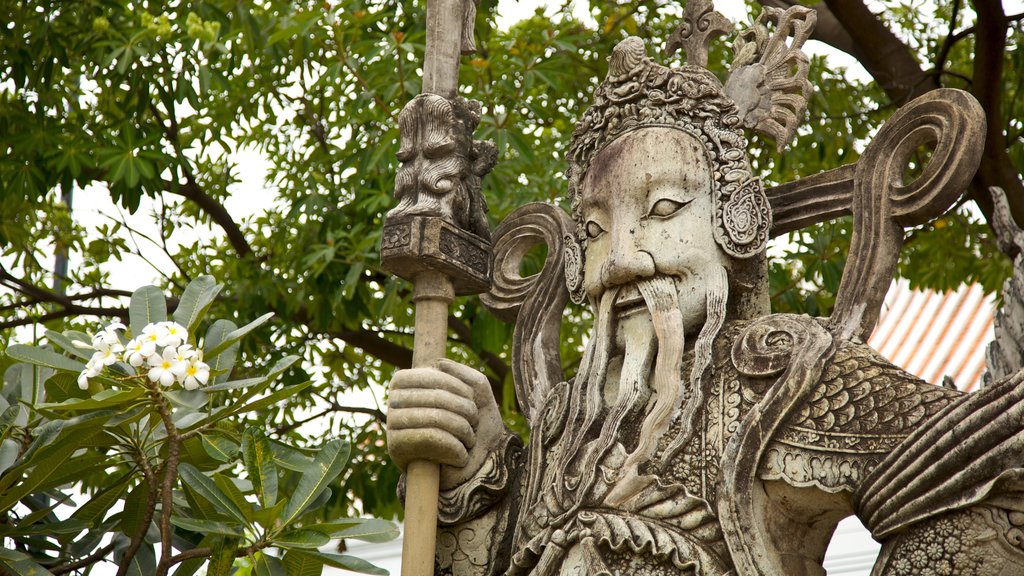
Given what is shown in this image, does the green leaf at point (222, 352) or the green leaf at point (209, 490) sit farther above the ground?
the green leaf at point (222, 352)

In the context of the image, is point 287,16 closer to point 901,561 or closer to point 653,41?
point 653,41

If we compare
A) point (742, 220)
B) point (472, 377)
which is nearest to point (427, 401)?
point (472, 377)

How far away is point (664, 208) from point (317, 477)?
1.30 meters

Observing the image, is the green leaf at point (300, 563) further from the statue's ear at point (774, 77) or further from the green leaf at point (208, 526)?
the statue's ear at point (774, 77)

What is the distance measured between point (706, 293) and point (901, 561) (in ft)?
3.27

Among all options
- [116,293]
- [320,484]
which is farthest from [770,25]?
[116,293]

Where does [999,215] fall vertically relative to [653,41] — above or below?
below

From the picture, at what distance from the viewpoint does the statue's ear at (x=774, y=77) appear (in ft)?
14.8

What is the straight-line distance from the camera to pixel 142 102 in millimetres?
7012

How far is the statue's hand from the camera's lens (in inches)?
166

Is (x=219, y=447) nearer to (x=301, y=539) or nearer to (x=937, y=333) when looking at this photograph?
(x=301, y=539)

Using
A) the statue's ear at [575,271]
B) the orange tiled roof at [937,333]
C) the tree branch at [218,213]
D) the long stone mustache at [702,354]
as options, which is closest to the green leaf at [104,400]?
the statue's ear at [575,271]

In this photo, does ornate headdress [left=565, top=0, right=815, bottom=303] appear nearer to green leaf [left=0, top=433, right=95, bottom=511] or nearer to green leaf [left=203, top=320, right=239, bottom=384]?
green leaf [left=203, top=320, right=239, bottom=384]

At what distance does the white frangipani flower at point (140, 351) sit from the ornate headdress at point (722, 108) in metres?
1.31
